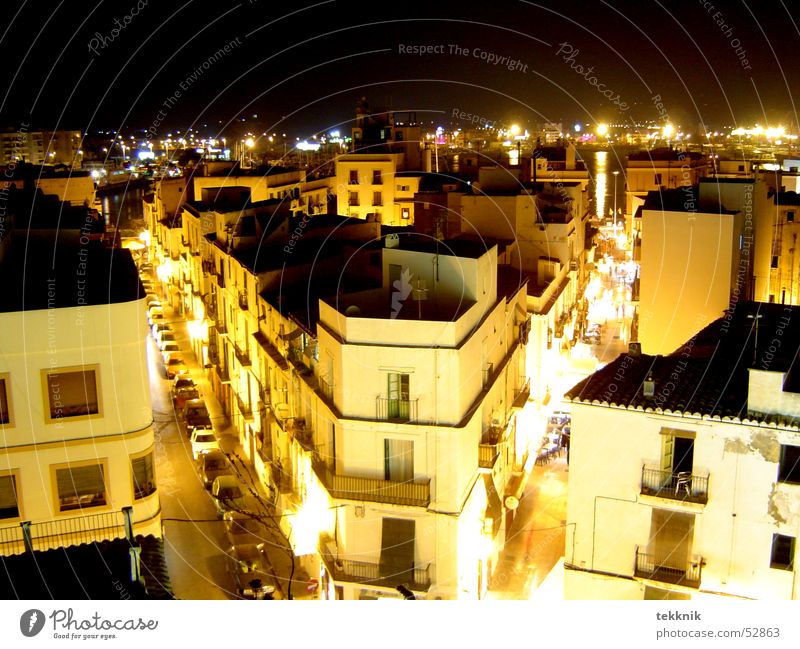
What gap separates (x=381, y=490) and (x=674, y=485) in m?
2.80

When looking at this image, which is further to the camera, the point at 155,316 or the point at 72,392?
the point at 155,316

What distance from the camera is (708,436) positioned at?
21.3 feet

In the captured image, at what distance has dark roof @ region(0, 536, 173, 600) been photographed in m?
4.64

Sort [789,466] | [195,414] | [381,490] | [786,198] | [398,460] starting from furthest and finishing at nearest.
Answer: [786,198] → [195,414] → [398,460] → [381,490] → [789,466]

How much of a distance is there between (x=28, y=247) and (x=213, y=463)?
4668 millimetres

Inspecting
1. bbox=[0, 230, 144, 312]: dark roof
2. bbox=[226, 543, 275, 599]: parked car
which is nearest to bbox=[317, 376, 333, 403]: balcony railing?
bbox=[226, 543, 275, 599]: parked car

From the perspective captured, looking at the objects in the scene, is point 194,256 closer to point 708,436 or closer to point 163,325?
point 163,325

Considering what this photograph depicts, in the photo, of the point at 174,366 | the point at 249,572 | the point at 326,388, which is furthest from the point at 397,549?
the point at 174,366

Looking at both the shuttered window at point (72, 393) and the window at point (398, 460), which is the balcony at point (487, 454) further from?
the shuttered window at point (72, 393)

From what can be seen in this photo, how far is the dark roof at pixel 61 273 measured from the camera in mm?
6055

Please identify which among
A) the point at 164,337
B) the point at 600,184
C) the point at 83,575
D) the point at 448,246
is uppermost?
the point at 600,184

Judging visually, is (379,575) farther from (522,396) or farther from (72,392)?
(522,396)

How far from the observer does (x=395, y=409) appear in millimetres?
8227

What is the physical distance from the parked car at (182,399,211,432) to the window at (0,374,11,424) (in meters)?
7.38
